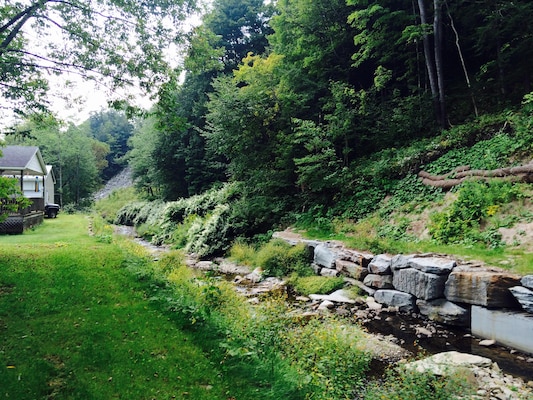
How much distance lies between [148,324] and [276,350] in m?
1.93

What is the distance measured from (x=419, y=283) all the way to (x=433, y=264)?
1.60 feet

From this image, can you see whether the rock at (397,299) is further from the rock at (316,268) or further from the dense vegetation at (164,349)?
the rock at (316,268)

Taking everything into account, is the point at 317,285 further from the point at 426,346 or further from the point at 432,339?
the point at 426,346

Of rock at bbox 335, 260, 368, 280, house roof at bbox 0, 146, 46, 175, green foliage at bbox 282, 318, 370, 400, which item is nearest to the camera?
green foliage at bbox 282, 318, 370, 400

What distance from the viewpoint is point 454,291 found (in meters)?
6.13

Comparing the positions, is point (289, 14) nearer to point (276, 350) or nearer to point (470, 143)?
point (470, 143)

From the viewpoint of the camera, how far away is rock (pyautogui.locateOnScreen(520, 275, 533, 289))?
202 inches

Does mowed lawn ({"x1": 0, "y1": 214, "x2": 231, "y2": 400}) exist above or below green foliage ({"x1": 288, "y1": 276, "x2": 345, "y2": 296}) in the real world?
above

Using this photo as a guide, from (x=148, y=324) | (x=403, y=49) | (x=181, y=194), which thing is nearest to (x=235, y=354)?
(x=148, y=324)

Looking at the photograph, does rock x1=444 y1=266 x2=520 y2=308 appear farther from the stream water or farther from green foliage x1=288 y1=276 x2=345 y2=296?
green foliage x1=288 y1=276 x2=345 y2=296

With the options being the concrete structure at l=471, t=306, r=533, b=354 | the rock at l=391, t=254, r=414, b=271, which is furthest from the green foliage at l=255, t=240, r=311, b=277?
the concrete structure at l=471, t=306, r=533, b=354

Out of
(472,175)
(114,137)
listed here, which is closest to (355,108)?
(472,175)

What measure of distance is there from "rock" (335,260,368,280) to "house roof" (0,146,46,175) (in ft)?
66.9

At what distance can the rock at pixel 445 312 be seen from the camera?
5977 millimetres
